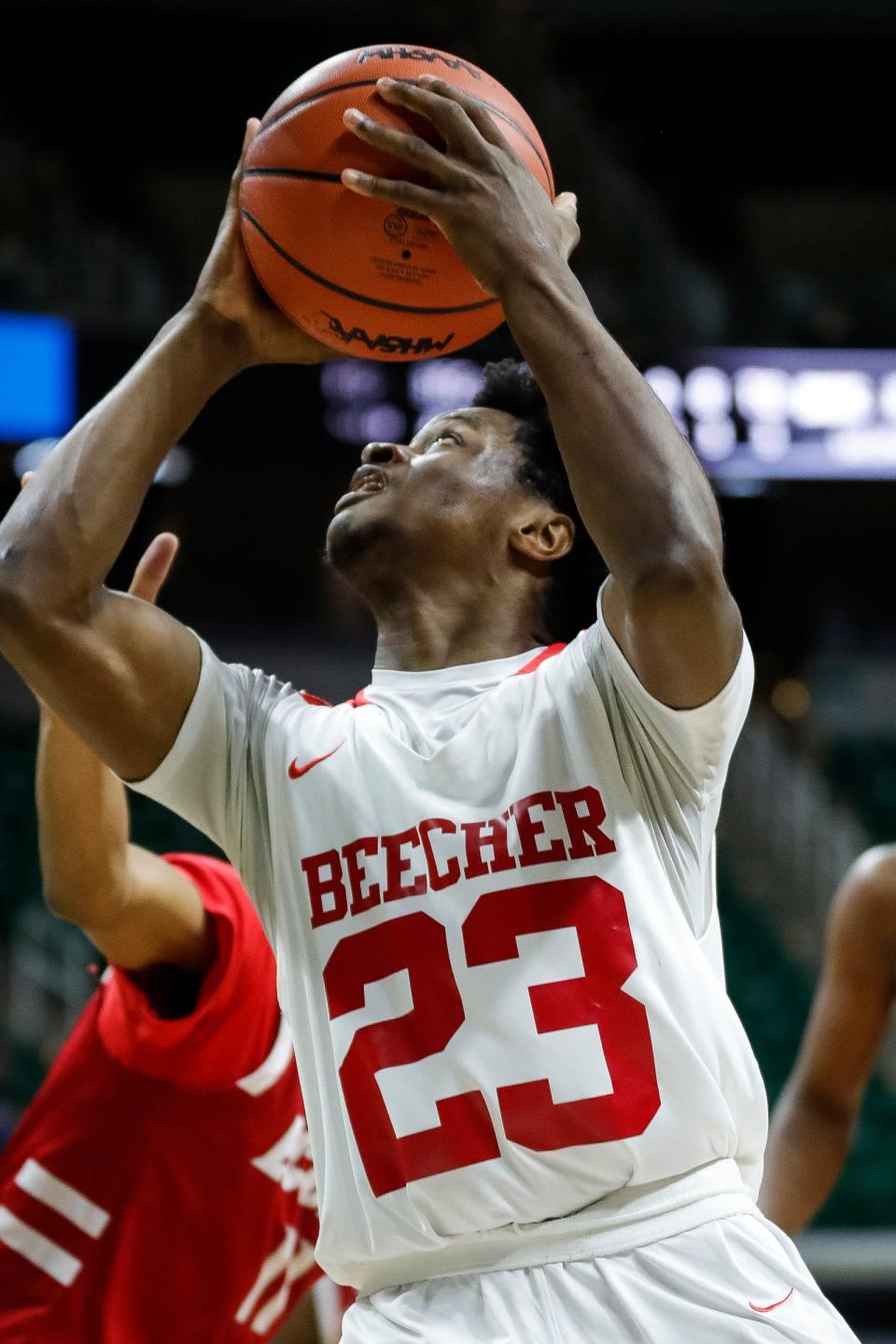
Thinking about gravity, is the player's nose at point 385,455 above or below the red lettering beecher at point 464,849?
above

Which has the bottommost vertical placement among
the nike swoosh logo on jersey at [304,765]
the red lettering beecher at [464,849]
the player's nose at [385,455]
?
the red lettering beecher at [464,849]

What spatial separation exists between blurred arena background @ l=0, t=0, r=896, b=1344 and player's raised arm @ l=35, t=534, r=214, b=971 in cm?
371

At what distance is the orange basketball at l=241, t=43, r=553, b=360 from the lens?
2193 millimetres

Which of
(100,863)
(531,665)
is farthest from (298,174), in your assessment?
(100,863)

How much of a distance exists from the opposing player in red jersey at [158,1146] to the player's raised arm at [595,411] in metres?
1.23

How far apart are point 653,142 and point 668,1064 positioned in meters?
12.8

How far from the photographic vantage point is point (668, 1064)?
196 cm

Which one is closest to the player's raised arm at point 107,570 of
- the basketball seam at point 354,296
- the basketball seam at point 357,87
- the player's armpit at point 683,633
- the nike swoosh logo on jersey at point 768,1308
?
the basketball seam at point 354,296

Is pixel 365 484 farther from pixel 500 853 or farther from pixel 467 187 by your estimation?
pixel 500 853

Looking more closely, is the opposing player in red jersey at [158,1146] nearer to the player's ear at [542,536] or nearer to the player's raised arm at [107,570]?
the player's raised arm at [107,570]

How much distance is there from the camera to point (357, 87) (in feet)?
7.17

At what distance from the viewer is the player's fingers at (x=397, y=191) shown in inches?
81.1

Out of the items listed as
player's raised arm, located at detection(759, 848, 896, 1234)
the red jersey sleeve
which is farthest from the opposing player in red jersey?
player's raised arm, located at detection(759, 848, 896, 1234)

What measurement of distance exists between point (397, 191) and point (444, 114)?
0.12 metres
